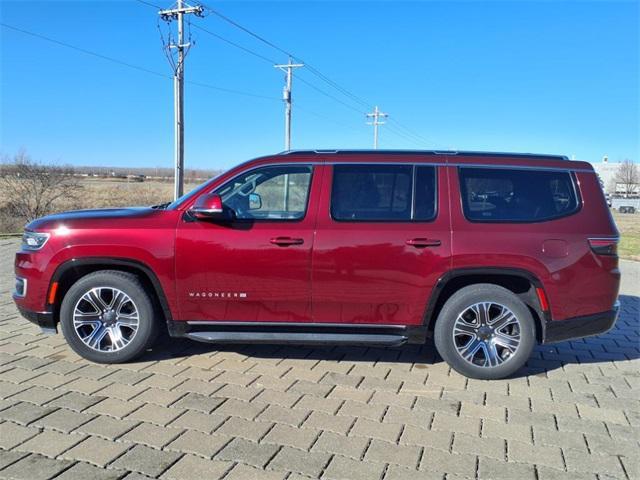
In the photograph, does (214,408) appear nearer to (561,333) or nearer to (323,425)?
(323,425)

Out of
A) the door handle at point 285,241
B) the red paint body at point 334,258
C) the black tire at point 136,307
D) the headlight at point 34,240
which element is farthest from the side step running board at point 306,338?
the headlight at point 34,240

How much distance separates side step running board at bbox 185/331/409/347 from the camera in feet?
14.2

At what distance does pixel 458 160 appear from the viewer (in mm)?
4520

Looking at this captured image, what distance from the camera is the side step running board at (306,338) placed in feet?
14.2

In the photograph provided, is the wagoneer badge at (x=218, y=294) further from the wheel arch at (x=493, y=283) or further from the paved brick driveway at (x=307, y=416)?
the wheel arch at (x=493, y=283)

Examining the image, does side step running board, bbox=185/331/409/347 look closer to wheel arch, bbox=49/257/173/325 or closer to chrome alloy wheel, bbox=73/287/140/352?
wheel arch, bbox=49/257/173/325

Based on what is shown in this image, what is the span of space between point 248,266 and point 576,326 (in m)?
2.77

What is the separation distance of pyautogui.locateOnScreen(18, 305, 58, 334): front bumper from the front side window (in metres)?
1.81

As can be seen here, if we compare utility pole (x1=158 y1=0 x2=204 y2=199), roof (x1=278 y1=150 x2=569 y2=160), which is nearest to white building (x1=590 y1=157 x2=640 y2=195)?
utility pole (x1=158 y1=0 x2=204 y2=199)

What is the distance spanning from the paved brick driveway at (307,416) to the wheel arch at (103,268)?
52 cm

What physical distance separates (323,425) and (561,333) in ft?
7.29

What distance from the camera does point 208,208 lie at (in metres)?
4.25

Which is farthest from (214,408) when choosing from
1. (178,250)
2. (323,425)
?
(178,250)

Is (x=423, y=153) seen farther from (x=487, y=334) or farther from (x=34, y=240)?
(x=34, y=240)
